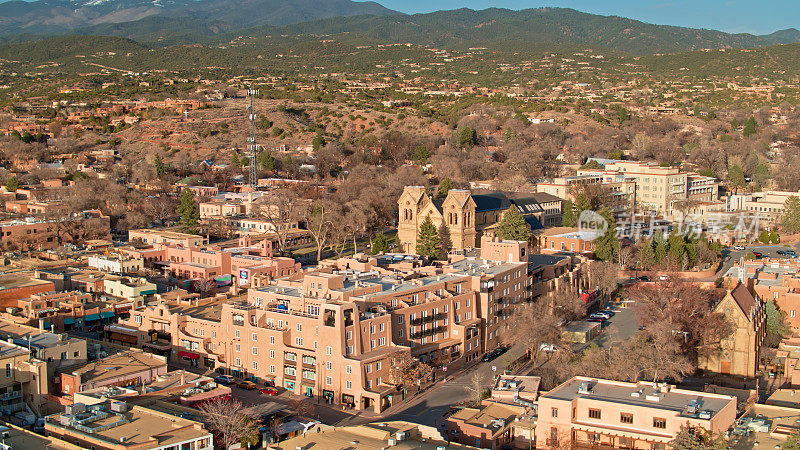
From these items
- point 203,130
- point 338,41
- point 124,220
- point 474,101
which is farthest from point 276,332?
point 338,41

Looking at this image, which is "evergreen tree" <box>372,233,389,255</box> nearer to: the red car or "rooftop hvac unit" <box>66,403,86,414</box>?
the red car

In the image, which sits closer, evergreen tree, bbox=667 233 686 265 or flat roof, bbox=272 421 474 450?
flat roof, bbox=272 421 474 450

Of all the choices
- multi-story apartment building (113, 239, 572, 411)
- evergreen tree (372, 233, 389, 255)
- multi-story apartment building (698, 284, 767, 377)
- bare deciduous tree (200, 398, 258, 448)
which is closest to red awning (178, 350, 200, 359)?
multi-story apartment building (113, 239, 572, 411)

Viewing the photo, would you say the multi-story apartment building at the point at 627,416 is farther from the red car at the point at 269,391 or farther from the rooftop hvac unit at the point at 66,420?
the rooftop hvac unit at the point at 66,420

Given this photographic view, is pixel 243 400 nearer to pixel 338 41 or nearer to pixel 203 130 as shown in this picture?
pixel 203 130

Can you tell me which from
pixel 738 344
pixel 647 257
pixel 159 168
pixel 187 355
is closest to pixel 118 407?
pixel 187 355

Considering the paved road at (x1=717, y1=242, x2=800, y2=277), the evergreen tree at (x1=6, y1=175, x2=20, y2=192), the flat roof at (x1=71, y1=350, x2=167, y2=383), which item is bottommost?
the paved road at (x1=717, y1=242, x2=800, y2=277)

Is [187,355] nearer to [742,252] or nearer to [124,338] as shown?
[124,338]

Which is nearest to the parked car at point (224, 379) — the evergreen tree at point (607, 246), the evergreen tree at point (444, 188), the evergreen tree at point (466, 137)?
the evergreen tree at point (607, 246)
